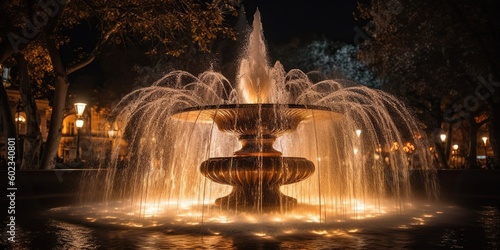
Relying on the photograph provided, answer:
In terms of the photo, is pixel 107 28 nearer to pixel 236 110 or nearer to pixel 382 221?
pixel 236 110

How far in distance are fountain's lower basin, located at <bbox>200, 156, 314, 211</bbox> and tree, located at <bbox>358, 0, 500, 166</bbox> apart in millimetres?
11837

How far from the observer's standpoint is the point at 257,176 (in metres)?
11.2

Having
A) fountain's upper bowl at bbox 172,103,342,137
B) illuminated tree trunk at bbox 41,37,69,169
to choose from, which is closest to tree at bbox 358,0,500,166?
fountain's upper bowl at bbox 172,103,342,137

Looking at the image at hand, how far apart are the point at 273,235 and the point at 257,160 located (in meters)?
3.58

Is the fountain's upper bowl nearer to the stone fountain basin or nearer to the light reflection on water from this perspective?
the stone fountain basin

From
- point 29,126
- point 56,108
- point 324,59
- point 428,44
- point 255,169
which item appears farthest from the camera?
point 324,59

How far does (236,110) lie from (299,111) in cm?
→ 134

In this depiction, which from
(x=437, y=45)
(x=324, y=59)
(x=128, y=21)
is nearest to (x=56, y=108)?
(x=128, y=21)

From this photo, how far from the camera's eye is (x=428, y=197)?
16297mm

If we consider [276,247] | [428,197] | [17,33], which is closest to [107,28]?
[17,33]

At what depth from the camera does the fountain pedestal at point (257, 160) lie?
11.1 meters

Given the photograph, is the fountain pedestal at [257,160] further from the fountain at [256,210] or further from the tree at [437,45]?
the tree at [437,45]

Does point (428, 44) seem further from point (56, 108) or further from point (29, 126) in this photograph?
point (29, 126)

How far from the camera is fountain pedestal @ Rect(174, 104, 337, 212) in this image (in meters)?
11.1
